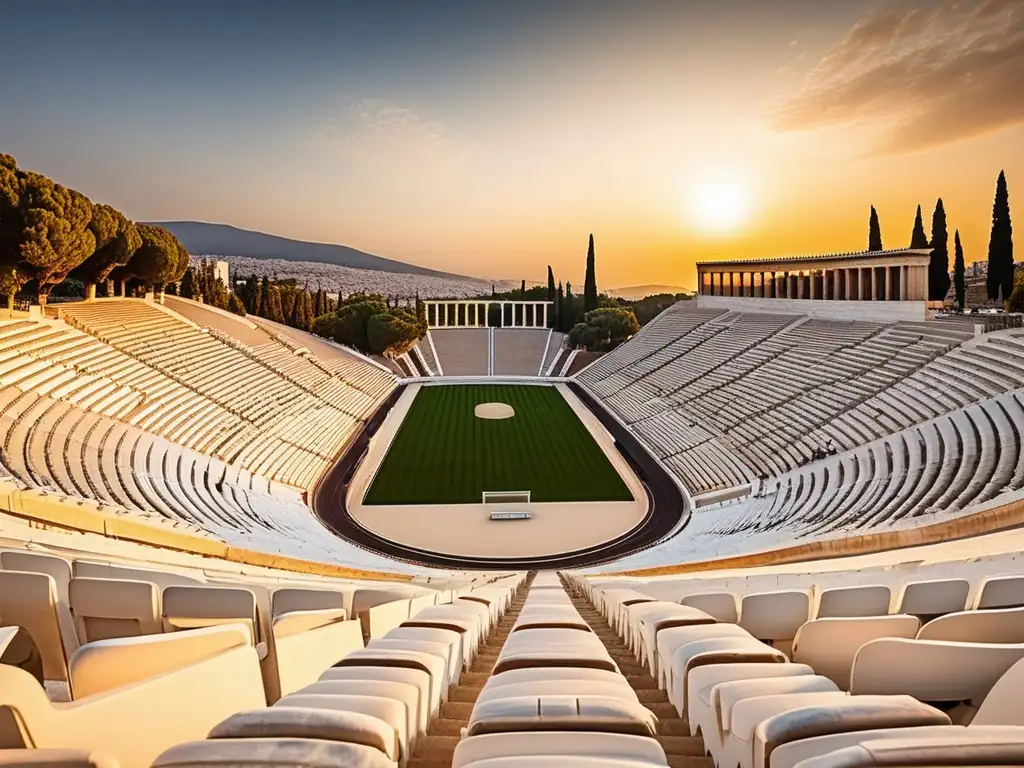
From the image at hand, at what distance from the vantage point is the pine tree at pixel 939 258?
38.6 m

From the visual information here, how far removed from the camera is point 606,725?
192 centimetres

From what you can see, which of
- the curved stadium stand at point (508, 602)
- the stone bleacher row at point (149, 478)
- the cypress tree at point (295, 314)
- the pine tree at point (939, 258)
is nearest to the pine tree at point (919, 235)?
the pine tree at point (939, 258)

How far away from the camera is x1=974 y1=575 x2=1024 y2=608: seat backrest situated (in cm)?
398

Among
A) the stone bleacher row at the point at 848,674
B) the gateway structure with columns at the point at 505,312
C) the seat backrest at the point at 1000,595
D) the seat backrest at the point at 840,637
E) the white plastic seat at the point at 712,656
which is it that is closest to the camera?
the stone bleacher row at the point at 848,674

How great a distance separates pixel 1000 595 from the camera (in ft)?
13.1

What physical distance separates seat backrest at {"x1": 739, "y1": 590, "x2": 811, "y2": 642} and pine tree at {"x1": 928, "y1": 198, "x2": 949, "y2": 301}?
136ft

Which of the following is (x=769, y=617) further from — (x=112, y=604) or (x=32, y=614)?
(x=32, y=614)

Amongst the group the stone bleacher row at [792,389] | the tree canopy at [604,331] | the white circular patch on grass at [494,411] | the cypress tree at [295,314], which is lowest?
the white circular patch on grass at [494,411]

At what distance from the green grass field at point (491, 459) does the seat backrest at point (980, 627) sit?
67.1 feet

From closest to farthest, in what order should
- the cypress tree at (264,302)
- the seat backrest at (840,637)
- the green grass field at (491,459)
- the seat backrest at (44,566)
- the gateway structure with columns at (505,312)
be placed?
the seat backrest at (840,637), the seat backrest at (44,566), the green grass field at (491,459), the cypress tree at (264,302), the gateway structure with columns at (505,312)

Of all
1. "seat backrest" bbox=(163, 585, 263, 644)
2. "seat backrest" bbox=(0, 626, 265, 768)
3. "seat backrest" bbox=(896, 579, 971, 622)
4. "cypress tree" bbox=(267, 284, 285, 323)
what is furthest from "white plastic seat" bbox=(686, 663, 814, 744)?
"cypress tree" bbox=(267, 284, 285, 323)

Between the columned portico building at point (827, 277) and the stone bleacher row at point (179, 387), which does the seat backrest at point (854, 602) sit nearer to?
the stone bleacher row at point (179, 387)

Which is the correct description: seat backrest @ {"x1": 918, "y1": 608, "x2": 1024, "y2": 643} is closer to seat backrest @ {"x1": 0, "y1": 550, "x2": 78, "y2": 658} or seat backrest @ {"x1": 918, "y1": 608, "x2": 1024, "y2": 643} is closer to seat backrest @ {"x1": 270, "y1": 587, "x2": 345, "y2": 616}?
seat backrest @ {"x1": 270, "y1": 587, "x2": 345, "y2": 616}

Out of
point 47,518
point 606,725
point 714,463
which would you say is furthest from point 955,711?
point 714,463
